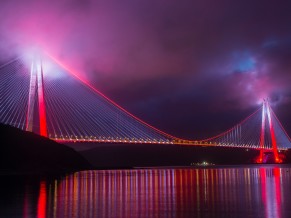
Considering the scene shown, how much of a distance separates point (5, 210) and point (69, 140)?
132 ft

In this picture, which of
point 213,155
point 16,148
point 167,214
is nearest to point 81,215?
point 167,214

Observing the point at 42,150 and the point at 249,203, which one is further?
the point at 42,150

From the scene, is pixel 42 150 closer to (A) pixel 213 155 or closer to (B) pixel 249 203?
(B) pixel 249 203

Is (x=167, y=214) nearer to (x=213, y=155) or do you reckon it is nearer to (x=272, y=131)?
(x=272, y=131)

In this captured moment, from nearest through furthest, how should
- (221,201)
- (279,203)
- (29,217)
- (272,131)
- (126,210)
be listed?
(29,217) < (126,210) < (279,203) < (221,201) < (272,131)

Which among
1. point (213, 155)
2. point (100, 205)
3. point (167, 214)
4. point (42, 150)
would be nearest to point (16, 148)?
point (42, 150)

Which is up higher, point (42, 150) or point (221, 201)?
point (42, 150)

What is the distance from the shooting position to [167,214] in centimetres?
1470

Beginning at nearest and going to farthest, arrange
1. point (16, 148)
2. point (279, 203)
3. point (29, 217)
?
point (29, 217) < point (279, 203) < point (16, 148)

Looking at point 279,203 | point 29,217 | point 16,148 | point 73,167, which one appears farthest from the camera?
point 73,167

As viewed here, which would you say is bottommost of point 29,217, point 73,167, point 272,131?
point 29,217

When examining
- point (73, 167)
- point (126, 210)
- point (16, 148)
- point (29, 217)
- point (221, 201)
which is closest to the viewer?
point (29, 217)

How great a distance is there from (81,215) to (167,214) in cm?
271

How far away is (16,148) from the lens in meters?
54.1
